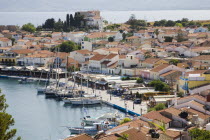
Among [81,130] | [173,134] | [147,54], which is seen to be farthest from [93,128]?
[147,54]

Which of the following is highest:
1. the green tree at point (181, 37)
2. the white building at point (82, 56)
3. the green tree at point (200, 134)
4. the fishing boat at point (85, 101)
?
the green tree at point (181, 37)

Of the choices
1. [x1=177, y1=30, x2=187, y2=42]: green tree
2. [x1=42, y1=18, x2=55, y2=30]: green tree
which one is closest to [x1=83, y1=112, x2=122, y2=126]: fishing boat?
[x1=177, y1=30, x2=187, y2=42]: green tree

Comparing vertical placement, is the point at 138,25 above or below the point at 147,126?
above

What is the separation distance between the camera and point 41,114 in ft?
90.6

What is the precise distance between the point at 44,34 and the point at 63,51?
16.4 meters

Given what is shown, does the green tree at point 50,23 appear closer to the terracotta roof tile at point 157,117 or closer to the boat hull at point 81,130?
the boat hull at point 81,130

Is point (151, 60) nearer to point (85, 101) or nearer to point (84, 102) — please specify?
point (85, 101)

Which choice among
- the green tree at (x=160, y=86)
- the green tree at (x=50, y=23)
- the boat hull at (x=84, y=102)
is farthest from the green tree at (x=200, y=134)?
the green tree at (x=50, y=23)

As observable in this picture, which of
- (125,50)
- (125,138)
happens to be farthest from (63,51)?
(125,138)

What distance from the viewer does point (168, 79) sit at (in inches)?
1247

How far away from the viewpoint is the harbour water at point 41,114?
2303 centimetres

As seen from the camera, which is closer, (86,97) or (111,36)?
(86,97)

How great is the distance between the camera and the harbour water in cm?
2303

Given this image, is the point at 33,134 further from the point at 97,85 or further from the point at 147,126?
the point at 97,85
